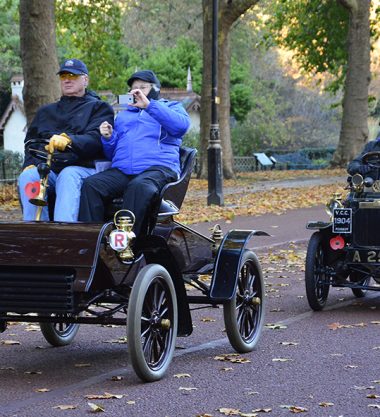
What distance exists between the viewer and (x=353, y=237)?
10.1m

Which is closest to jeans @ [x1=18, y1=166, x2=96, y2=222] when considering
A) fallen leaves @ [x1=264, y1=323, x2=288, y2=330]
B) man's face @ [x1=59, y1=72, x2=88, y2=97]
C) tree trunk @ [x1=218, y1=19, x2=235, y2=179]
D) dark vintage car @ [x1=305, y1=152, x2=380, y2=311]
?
man's face @ [x1=59, y1=72, x2=88, y2=97]

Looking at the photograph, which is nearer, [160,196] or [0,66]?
[160,196]

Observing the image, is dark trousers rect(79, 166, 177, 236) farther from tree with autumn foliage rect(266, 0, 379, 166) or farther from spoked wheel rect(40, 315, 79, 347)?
tree with autumn foliage rect(266, 0, 379, 166)

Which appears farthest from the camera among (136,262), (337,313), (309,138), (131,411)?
(309,138)

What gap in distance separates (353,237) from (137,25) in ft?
160

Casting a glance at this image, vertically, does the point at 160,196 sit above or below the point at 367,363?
above

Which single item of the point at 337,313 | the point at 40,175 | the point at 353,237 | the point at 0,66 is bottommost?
the point at 337,313

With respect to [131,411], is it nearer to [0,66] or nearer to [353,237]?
[353,237]

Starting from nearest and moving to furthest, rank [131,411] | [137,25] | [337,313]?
[131,411]
[337,313]
[137,25]

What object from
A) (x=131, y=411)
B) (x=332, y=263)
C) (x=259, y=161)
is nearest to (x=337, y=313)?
(x=332, y=263)

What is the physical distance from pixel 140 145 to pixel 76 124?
0.48 m

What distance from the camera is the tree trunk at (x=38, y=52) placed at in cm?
2122

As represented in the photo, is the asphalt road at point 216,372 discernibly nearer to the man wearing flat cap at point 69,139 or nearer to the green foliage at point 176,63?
the man wearing flat cap at point 69,139

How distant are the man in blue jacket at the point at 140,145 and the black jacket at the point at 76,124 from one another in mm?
109
